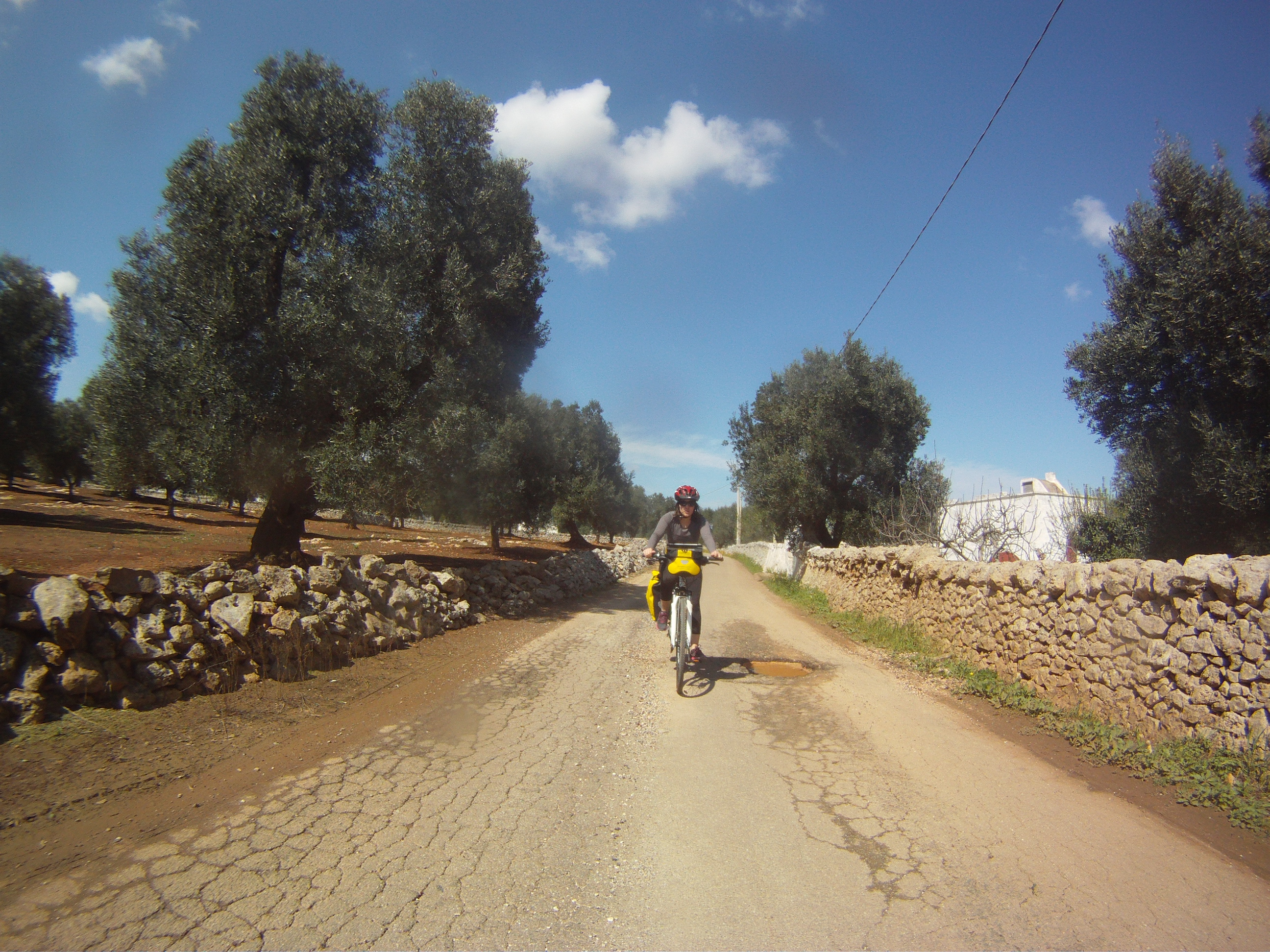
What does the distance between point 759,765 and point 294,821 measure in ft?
9.99

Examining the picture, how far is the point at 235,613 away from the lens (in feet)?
19.2

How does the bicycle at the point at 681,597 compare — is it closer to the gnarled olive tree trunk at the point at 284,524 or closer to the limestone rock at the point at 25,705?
the limestone rock at the point at 25,705

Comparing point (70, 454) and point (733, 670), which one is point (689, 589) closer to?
point (733, 670)

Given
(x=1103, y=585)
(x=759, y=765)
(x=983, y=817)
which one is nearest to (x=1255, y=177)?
(x=1103, y=585)

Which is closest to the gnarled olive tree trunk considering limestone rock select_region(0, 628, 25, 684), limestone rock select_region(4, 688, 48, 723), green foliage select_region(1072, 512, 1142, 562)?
limestone rock select_region(0, 628, 25, 684)

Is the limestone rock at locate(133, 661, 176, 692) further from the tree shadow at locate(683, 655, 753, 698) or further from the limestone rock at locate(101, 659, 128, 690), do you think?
the tree shadow at locate(683, 655, 753, 698)

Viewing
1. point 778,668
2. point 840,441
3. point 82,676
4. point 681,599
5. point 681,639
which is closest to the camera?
point 82,676

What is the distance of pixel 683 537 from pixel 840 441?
15.3 m

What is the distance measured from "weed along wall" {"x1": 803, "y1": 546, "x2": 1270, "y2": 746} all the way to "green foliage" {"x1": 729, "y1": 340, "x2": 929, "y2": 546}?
1327 cm

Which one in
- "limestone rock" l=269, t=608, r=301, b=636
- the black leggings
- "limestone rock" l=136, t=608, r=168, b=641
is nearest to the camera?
"limestone rock" l=136, t=608, r=168, b=641

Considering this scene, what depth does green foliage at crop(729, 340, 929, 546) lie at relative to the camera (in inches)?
835

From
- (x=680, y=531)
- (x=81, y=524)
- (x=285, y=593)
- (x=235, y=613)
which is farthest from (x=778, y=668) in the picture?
(x=81, y=524)

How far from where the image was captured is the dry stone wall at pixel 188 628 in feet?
14.4

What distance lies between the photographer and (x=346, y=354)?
396 inches
